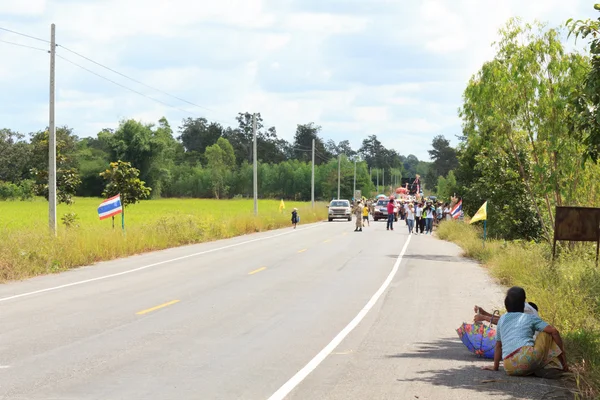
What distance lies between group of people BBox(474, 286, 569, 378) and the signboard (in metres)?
7.88

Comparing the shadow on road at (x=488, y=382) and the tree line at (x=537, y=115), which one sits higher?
the tree line at (x=537, y=115)

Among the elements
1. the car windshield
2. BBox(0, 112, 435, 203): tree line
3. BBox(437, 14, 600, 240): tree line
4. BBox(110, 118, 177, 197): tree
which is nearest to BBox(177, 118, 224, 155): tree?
BBox(0, 112, 435, 203): tree line

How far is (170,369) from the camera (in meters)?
8.73

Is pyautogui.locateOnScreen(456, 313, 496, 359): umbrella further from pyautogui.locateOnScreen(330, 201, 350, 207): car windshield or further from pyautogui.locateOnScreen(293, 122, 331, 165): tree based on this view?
pyautogui.locateOnScreen(293, 122, 331, 165): tree

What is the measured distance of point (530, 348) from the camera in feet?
28.2

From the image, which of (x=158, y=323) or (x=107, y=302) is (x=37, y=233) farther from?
(x=158, y=323)

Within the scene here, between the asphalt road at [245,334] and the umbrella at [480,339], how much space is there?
308 millimetres

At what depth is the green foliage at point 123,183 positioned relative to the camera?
103 feet

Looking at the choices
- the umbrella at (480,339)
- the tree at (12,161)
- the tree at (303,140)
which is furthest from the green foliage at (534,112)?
the tree at (303,140)

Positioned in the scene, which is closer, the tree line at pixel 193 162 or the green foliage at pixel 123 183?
the green foliage at pixel 123 183

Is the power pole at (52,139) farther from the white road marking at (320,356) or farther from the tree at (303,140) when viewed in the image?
the tree at (303,140)

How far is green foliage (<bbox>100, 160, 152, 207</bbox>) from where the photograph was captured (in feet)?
103

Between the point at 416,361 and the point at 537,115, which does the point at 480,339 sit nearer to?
the point at 416,361

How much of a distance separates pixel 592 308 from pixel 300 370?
5659 millimetres
